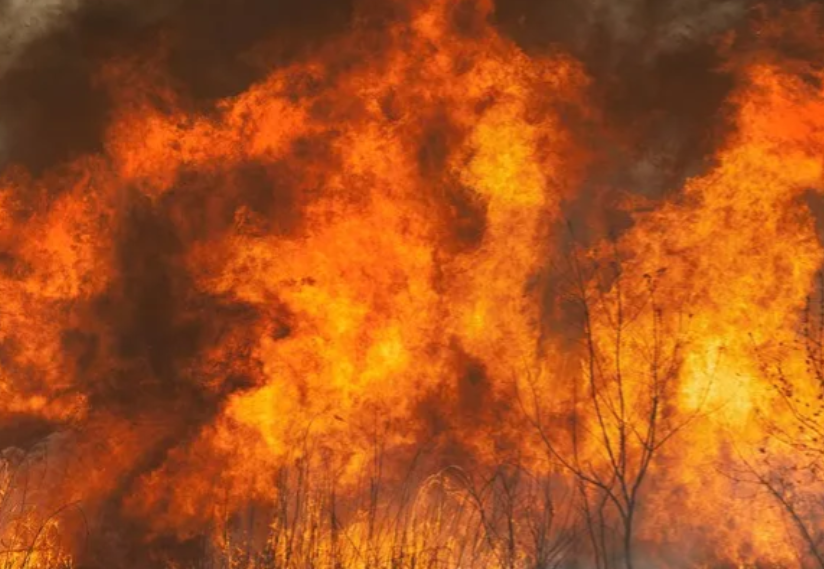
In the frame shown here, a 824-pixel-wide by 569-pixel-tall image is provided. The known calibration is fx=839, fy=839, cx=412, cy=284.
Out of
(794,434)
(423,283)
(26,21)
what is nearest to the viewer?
(794,434)

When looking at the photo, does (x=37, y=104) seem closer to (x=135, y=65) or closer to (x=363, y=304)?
(x=135, y=65)

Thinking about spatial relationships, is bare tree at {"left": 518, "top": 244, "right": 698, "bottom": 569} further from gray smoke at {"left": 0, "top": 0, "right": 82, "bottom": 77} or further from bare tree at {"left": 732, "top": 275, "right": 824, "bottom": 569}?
gray smoke at {"left": 0, "top": 0, "right": 82, "bottom": 77}

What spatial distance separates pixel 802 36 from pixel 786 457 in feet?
20.7


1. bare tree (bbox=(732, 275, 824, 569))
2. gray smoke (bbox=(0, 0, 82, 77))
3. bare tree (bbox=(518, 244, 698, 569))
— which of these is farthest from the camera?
gray smoke (bbox=(0, 0, 82, 77))

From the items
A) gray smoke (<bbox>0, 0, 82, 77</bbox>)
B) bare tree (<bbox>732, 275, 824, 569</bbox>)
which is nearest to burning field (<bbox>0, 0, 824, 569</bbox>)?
bare tree (<bbox>732, 275, 824, 569</bbox>)

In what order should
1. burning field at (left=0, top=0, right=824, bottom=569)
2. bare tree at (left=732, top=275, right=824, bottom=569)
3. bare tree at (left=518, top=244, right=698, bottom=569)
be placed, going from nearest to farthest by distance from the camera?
1. bare tree at (left=732, top=275, right=824, bottom=569)
2. burning field at (left=0, top=0, right=824, bottom=569)
3. bare tree at (left=518, top=244, right=698, bottom=569)

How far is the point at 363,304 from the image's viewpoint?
12.9m

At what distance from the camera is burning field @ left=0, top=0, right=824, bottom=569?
1208cm

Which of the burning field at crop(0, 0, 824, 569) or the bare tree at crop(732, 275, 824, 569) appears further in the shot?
the burning field at crop(0, 0, 824, 569)

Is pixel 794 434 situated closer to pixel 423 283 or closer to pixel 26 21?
pixel 423 283

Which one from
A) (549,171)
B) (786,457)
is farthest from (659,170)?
(786,457)

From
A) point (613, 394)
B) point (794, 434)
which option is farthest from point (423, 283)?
point (794, 434)

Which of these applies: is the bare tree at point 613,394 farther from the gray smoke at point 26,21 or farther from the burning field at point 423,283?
the gray smoke at point 26,21

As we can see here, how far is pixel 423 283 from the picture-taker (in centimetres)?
1305
